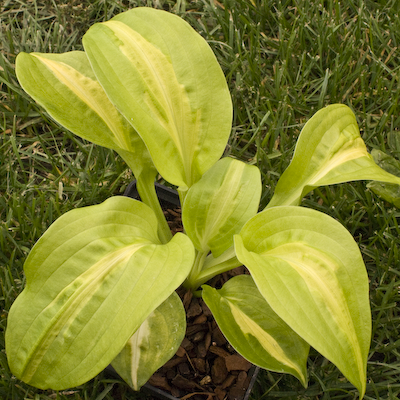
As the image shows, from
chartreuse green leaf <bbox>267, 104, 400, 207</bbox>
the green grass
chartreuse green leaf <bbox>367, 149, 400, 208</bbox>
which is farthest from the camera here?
chartreuse green leaf <bbox>367, 149, 400, 208</bbox>

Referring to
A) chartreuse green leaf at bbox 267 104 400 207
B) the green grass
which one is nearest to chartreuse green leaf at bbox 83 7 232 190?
chartreuse green leaf at bbox 267 104 400 207

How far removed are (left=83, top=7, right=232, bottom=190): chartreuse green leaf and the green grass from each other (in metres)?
0.50

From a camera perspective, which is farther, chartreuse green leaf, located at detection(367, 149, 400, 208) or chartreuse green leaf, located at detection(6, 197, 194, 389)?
chartreuse green leaf, located at detection(367, 149, 400, 208)

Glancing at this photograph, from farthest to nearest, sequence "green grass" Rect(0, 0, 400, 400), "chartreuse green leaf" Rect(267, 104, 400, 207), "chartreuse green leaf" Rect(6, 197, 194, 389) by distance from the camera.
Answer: "green grass" Rect(0, 0, 400, 400) < "chartreuse green leaf" Rect(267, 104, 400, 207) < "chartreuse green leaf" Rect(6, 197, 194, 389)

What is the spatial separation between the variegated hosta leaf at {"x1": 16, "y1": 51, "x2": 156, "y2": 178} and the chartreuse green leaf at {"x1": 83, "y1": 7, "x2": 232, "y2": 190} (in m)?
0.13

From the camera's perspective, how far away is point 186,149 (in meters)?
1.02

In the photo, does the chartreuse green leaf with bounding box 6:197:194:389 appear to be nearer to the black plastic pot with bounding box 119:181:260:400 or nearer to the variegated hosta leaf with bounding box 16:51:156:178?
the variegated hosta leaf with bounding box 16:51:156:178

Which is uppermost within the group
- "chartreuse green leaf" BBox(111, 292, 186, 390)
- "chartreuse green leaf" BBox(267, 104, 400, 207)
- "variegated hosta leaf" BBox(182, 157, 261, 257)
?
"chartreuse green leaf" BBox(267, 104, 400, 207)

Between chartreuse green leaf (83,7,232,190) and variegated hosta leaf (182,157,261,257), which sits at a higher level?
chartreuse green leaf (83,7,232,190)

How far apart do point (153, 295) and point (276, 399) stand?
673 mm

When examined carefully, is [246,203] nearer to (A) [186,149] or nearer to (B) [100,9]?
(A) [186,149]

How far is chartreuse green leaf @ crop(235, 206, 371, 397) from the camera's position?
2.46 ft

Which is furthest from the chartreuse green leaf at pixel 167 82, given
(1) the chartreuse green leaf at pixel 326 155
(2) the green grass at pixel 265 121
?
(2) the green grass at pixel 265 121

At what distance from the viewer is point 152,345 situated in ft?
3.21
